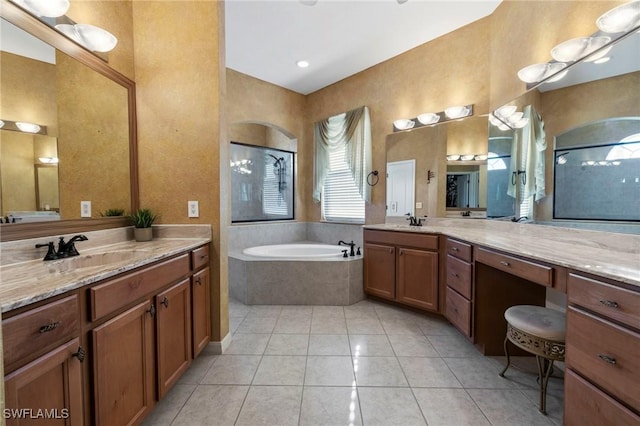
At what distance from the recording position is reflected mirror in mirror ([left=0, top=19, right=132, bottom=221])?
1.27 m

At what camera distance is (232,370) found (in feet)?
5.95

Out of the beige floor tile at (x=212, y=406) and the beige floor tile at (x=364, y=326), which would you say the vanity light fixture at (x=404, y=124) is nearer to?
the beige floor tile at (x=364, y=326)

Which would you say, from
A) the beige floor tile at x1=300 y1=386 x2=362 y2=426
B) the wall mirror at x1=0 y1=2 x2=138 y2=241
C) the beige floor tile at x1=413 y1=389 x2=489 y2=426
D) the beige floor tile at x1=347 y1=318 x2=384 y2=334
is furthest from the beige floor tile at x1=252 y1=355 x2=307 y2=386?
the wall mirror at x1=0 y1=2 x2=138 y2=241

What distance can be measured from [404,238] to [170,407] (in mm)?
2280

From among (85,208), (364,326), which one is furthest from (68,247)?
(364,326)

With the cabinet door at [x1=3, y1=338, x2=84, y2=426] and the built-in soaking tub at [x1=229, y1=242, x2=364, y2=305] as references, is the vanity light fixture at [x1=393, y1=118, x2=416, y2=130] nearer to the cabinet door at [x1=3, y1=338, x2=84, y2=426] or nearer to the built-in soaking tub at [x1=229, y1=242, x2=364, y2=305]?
the built-in soaking tub at [x1=229, y1=242, x2=364, y2=305]

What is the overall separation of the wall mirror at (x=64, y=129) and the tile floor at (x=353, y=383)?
1.29m

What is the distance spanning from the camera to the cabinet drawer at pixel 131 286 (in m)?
1.02

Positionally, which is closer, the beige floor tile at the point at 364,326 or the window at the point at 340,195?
the beige floor tile at the point at 364,326

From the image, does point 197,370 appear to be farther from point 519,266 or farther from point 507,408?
point 519,266

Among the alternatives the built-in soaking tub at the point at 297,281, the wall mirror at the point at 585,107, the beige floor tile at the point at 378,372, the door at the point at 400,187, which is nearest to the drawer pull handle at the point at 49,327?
the beige floor tile at the point at 378,372

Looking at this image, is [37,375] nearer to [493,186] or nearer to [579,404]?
[579,404]

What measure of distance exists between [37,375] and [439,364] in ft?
6.93

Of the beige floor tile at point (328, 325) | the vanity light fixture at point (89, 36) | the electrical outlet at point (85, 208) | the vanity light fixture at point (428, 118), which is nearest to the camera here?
the vanity light fixture at point (89, 36)
